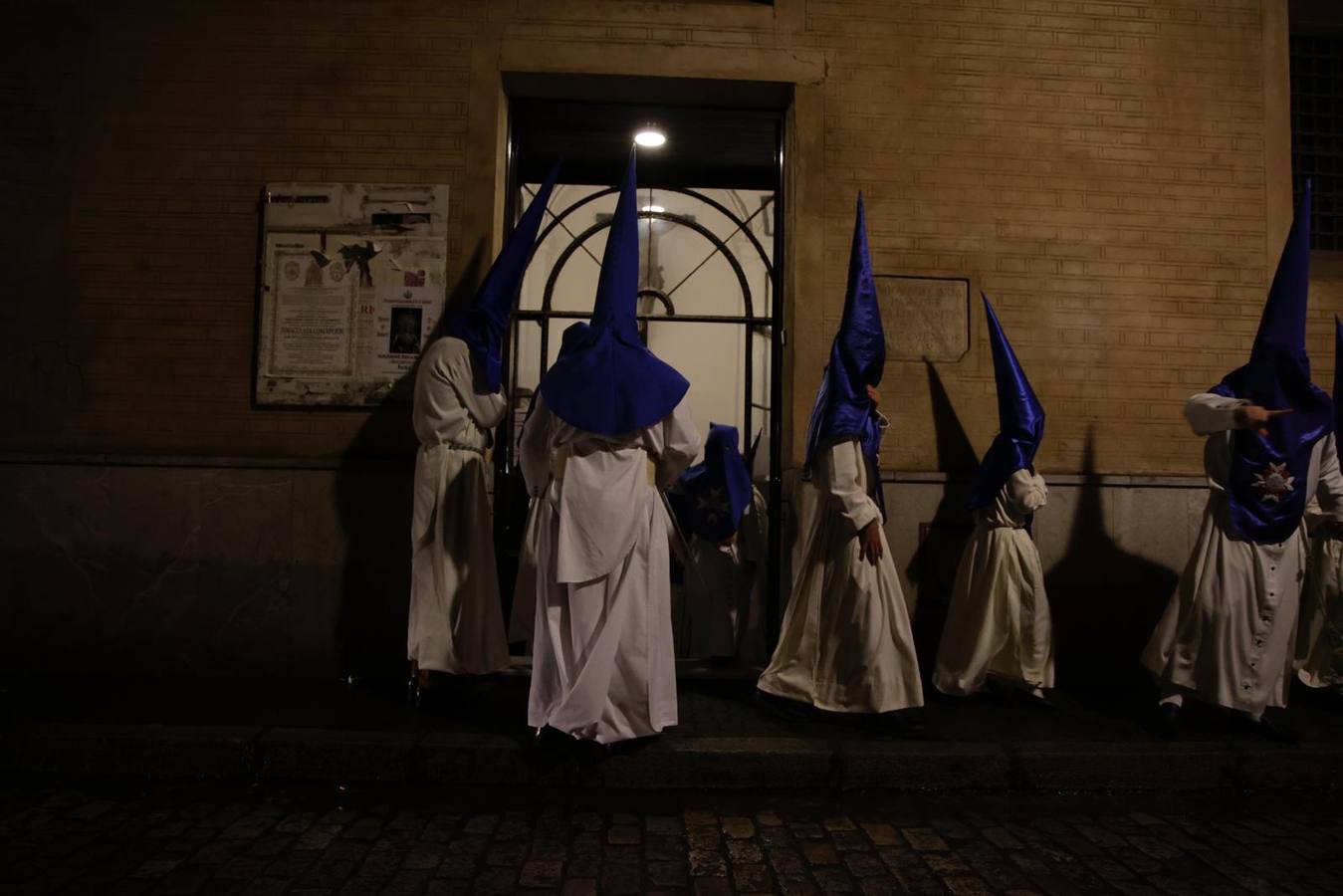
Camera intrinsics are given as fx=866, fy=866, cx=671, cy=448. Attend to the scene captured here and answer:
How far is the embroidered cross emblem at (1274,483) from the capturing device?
4812 mm

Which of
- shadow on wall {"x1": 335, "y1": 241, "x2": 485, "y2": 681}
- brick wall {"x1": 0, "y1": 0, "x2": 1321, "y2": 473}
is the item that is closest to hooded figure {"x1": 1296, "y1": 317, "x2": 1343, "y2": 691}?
brick wall {"x1": 0, "y1": 0, "x2": 1321, "y2": 473}

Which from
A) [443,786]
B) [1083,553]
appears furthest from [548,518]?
[1083,553]

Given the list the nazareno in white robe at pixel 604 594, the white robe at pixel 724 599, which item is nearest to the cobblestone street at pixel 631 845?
the nazareno in white robe at pixel 604 594

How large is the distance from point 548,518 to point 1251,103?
247 inches

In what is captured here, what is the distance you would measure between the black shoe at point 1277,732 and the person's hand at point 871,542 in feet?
7.35

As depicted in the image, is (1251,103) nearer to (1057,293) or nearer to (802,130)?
(1057,293)

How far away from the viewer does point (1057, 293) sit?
639 centimetres

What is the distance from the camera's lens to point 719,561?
683 centimetres

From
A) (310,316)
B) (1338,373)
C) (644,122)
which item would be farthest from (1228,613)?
(310,316)

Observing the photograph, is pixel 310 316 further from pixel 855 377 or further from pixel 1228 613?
pixel 1228 613

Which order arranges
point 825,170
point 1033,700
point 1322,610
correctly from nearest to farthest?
1. point 1033,700
2. point 1322,610
3. point 825,170

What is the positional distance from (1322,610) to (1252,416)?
213 cm

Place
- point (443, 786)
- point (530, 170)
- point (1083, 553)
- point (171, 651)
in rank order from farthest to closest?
point (530, 170), point (1083, 553), point (171, 651), point (443, 786)

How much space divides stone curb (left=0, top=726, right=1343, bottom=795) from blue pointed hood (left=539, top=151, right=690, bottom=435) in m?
1.64
